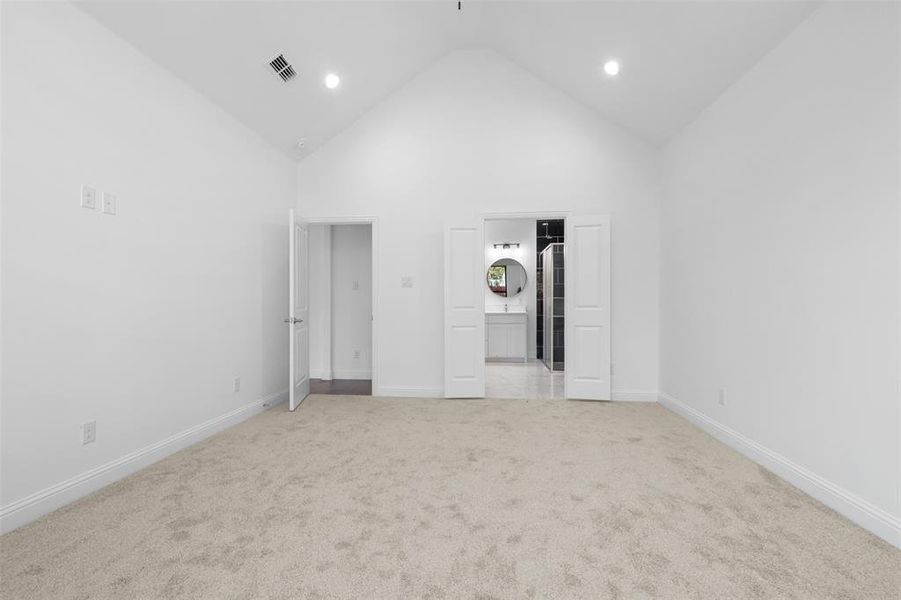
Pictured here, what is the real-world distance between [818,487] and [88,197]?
4.55 m

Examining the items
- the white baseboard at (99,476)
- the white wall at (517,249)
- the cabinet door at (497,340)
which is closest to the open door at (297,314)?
the white baseboard at (99,476)

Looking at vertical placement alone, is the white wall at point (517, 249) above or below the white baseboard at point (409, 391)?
above

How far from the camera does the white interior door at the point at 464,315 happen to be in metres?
4.38

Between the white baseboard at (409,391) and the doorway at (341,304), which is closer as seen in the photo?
the white baseboard at (409,391)

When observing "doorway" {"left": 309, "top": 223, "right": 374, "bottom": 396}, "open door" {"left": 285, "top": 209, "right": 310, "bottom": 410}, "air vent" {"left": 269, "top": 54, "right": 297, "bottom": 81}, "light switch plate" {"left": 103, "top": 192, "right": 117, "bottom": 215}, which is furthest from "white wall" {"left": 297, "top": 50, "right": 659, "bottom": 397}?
"light switch plate" {"left": 103, "top": 192, "right": 117, "bottom": 215}

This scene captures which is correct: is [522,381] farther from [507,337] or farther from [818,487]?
[818,487]

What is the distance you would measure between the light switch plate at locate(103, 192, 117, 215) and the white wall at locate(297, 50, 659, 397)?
2246mm

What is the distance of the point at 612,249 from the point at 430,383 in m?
2.58

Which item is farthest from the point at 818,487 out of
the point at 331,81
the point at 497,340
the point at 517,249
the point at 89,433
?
the point at 517,249

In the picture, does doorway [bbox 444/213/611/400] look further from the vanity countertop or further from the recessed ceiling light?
the vanity countertop

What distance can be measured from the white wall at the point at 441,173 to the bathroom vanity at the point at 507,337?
260 centimetres

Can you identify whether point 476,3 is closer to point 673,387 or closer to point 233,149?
point 233,149

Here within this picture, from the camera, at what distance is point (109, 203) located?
7.89ft

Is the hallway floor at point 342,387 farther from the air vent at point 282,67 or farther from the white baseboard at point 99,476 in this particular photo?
the air vent at point 282,67
